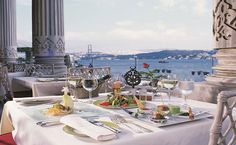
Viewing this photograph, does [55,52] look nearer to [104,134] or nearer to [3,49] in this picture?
[3,49]

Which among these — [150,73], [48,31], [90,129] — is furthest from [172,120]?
[48,31]

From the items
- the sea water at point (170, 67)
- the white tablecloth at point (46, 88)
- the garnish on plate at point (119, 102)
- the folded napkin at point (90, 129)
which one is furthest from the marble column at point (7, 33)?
the folded napkin at point (90, 129)

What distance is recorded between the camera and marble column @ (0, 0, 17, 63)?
9.05 meters

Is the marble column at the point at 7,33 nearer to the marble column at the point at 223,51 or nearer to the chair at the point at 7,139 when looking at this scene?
the chair at the point at 7,139

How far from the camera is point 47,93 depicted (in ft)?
11.5

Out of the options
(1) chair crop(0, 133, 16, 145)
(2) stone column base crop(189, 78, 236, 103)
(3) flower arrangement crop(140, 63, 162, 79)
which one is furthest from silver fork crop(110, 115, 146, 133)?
(2) stone column base crop(189, 78, 236, 103)

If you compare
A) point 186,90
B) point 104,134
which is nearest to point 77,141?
point 104,134

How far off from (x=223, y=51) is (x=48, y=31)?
410 centimetres

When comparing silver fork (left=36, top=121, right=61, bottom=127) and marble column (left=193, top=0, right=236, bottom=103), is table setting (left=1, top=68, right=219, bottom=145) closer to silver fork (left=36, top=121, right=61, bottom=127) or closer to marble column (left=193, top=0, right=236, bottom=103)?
silver fork (left=36, top=121, right=61, bottom=127)

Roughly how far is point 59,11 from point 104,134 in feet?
16.9

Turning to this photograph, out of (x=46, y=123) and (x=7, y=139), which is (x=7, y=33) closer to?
Result: (x=7, y=139)

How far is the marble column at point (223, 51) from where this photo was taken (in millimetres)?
2242

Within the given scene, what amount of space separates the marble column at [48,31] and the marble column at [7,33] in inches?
133

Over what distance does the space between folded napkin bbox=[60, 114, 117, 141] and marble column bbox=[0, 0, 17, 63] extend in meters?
8.26
